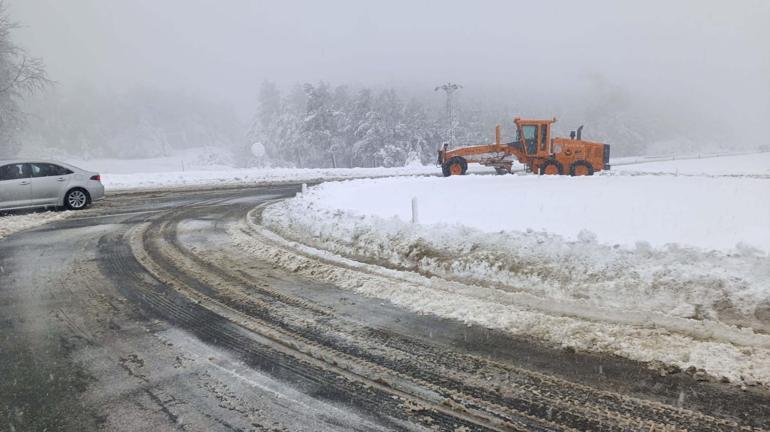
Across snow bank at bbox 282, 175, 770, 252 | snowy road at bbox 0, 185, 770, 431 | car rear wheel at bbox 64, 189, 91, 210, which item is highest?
car rear wheel at bbox 64, 189, 91, 210

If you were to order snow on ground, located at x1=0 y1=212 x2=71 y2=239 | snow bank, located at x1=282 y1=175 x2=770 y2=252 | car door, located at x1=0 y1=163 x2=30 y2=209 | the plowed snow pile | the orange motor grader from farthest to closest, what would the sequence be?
the orange motor grader → car door, located at x1=0 y1=163 x2=30 y2=209 → snow on ground, located at x1=0 y1=212 x2=71 y2=239 → snow bank, located at x1=282 y1=175 x2=770 y2=252 → the plowed snow pile

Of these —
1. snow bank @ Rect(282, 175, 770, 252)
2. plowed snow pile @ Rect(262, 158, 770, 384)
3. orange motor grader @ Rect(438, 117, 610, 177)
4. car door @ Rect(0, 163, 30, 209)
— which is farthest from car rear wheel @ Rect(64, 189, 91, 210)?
orange motor grader @ Rect(438, 117, 610, 177)

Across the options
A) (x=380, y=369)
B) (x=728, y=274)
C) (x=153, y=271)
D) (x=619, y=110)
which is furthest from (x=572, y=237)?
(x=619, y=110)

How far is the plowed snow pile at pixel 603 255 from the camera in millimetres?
4477

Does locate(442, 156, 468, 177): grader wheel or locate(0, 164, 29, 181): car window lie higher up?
locate(0, 164, 29, 181): car window

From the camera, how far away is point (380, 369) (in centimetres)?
381

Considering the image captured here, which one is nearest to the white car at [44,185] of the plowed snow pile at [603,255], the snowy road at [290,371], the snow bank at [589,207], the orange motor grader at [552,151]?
the plowed snow pile at [603,255]

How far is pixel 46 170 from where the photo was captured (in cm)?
1353

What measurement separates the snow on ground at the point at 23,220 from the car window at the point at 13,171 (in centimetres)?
111

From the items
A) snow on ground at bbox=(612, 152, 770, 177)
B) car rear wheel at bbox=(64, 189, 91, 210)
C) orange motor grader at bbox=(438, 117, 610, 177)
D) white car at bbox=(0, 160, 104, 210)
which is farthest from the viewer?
snow on ground at bbox=(612, 152, 770, 177)

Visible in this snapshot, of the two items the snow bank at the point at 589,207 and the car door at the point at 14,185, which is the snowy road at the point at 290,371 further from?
the car door at the point at 14,185

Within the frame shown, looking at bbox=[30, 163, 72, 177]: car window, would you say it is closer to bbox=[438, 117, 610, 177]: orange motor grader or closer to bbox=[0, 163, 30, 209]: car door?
bbox=[0, 163, 30, 209]: car door

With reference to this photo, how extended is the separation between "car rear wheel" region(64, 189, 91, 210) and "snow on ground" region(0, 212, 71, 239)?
708mm

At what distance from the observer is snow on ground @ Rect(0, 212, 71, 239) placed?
35.8ft
